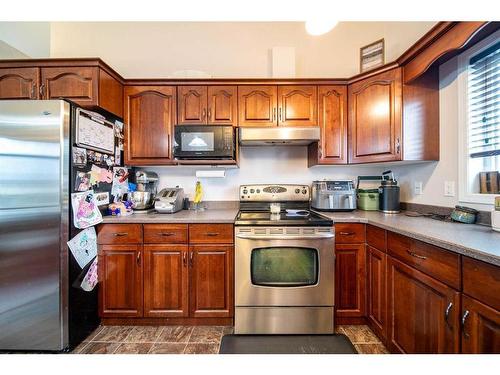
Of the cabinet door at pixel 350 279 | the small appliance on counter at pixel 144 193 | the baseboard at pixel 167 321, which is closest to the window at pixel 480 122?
the cabinet door at pixel 350 279

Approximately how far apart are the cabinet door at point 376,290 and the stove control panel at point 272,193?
802 millimetres

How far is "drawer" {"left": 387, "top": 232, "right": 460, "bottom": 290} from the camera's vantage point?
0.99 meters

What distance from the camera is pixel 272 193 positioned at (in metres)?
2.31

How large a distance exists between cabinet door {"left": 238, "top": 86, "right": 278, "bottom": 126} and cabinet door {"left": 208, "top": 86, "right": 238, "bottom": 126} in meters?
0.06

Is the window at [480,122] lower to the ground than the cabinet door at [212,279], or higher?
higher

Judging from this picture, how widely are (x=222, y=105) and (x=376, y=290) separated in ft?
6.70

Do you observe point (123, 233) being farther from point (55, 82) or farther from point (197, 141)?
point (55, 82)

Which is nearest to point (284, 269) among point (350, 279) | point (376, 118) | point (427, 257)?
point (350, 279)

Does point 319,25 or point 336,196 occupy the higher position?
→ point 319,25

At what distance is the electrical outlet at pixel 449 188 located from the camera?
1.67m

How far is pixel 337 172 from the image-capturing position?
8.00 ft

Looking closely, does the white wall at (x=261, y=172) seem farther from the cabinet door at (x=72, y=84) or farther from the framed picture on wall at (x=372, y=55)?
the framed picture on wall at (x=372, y=55)

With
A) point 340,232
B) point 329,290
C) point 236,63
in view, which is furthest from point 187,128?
point 329,290
